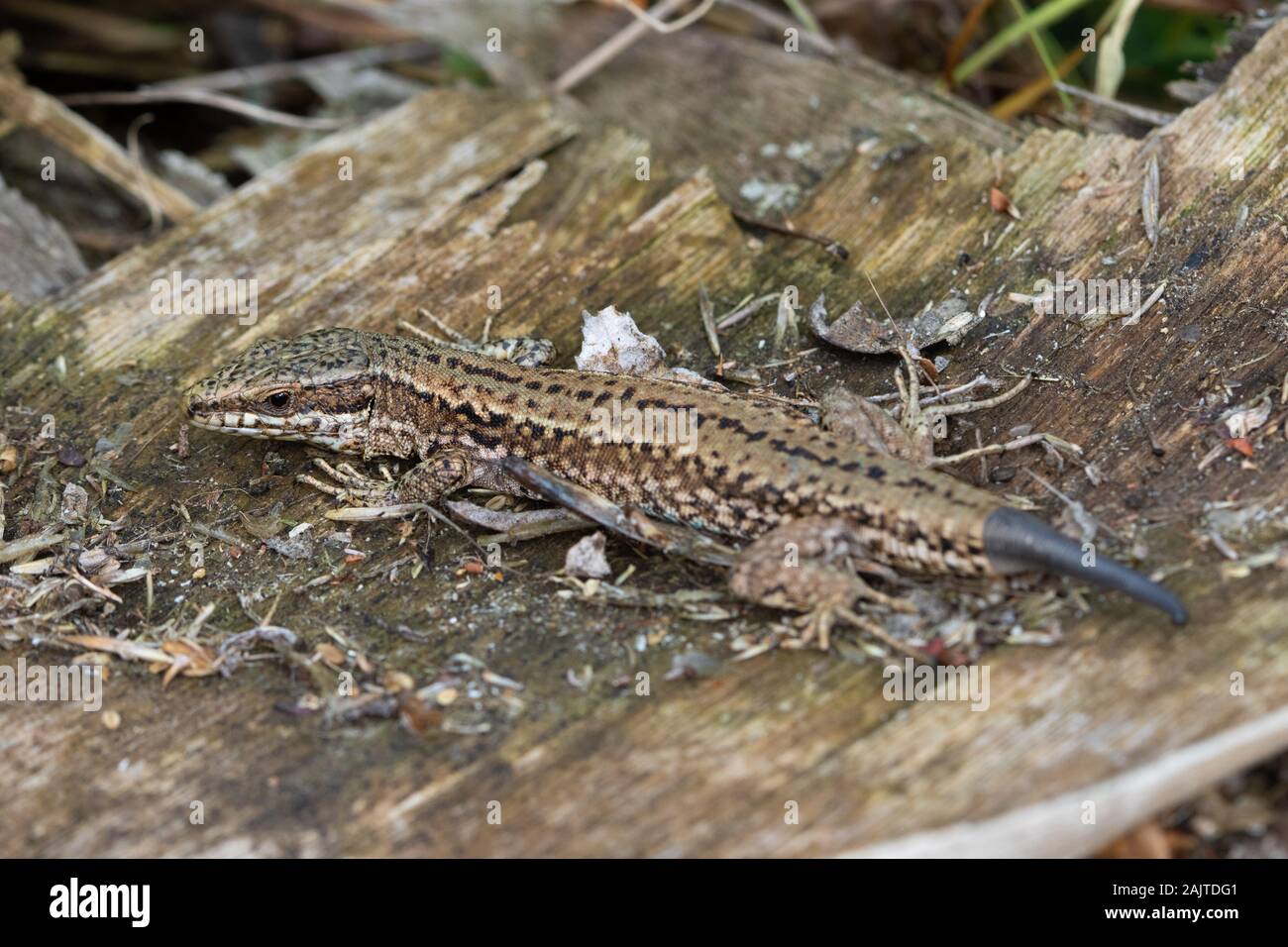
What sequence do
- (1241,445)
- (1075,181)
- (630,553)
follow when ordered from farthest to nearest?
(1075,181)
(630,553)
(1241,445)

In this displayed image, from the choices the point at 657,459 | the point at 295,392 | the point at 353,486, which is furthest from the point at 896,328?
the point at 295,392

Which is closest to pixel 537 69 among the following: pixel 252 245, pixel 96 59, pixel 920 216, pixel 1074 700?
pixel 252 245

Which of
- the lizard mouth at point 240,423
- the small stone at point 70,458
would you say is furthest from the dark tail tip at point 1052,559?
the small stone at point 70,458

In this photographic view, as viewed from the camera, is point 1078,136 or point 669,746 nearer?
point 669,746

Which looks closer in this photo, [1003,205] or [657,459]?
[657,459]

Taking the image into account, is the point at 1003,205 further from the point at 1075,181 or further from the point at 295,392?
the point at 295,392

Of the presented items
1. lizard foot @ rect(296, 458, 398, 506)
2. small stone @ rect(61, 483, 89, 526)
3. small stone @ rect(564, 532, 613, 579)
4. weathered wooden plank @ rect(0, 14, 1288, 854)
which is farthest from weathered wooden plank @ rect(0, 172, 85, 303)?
small stone @ rect(564, 532, 613, 579)

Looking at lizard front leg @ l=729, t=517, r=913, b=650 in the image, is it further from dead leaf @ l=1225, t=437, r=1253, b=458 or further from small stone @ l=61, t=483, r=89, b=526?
small stone @ l=61, t=483, r=89, b=526

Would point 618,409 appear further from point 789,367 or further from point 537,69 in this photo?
point 537,69

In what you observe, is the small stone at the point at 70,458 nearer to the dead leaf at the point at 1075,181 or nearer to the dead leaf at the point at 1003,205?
the dead leaf at the point at 1003,205
